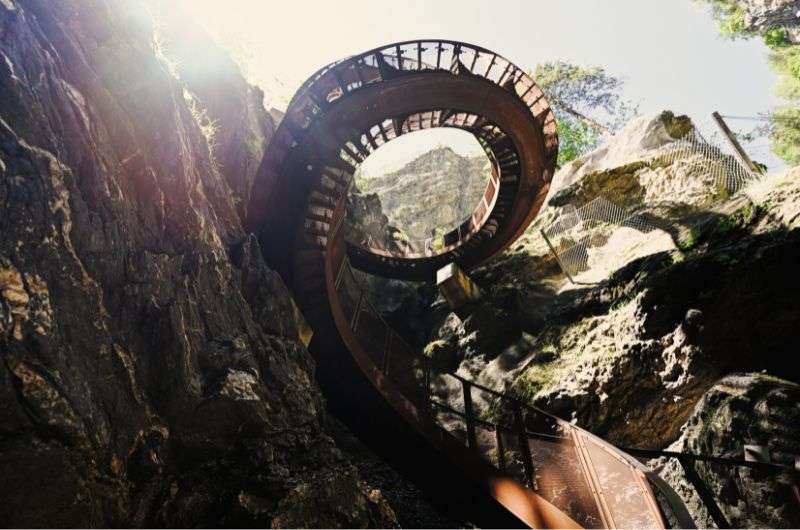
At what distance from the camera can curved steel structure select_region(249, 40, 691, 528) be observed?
5395 mm

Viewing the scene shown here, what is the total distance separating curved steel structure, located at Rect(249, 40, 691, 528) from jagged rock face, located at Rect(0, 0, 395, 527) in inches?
76.1

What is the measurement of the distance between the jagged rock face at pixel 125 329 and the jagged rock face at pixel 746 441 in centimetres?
451

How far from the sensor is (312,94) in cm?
932

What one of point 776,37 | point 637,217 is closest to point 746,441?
point 637,217

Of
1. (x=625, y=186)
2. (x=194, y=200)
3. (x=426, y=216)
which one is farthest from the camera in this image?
(x=426, y=216)

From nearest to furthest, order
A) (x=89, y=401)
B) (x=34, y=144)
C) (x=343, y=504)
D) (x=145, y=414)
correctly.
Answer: (x=89, y=401), (x=34, y=144), (x=145, y=414), (x=343, y=504)

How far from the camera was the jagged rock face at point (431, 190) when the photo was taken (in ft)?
134

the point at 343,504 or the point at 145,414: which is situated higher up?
the point at 145,414

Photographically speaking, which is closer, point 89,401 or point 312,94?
point 89,401

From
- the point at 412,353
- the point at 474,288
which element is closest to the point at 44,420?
the point at 412,353

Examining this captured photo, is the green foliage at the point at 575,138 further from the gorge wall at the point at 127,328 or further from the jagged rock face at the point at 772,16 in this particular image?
the gorge wall at the point at 127,328

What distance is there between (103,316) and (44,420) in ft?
3.84

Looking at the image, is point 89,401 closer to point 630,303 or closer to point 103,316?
point 103,316

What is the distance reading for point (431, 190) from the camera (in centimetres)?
4294
